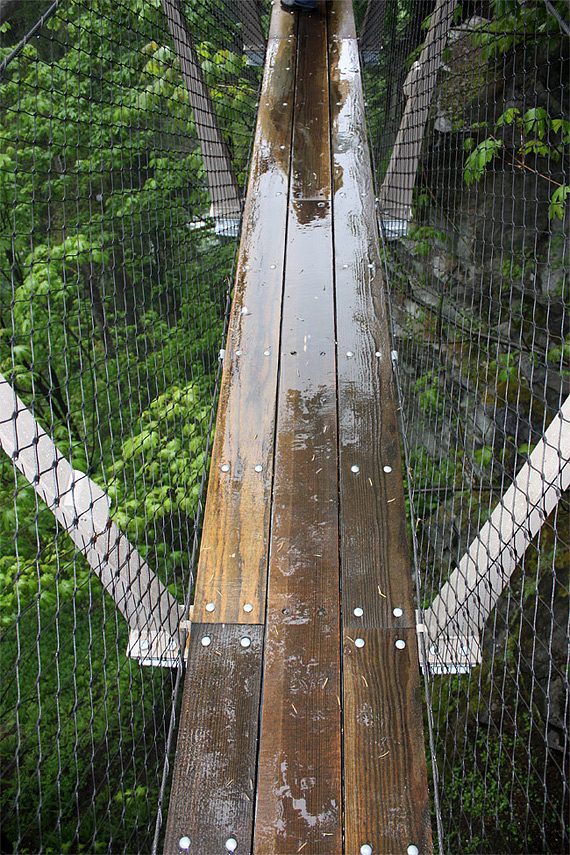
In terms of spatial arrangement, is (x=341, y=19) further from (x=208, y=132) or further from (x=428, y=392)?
(x=428, y=392)

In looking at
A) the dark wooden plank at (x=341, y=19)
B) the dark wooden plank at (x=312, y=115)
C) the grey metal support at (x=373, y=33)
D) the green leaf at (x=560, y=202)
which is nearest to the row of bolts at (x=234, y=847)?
the dark wooden plank at (x=312, y=115)

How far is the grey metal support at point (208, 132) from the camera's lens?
246 centimetres

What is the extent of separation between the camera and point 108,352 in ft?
12.5

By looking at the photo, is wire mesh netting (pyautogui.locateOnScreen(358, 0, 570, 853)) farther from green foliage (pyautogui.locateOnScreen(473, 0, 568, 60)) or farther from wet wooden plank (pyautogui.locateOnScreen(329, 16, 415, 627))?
wet wooden plank (pyautogui.locateOnScreen(329, 16, 415, 627))

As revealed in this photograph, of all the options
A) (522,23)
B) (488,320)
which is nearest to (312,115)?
(522,23)

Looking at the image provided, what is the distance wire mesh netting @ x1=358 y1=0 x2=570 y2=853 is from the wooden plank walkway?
60 cm

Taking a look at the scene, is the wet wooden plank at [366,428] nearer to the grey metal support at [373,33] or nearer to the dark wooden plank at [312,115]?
the dark wooden plank at [312,115]

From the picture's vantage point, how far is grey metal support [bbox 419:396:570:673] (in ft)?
3.81

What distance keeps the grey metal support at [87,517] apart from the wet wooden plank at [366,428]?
0.42 m

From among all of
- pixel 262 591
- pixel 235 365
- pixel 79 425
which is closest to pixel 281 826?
pixel 262 591

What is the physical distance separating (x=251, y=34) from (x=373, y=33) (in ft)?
3.83

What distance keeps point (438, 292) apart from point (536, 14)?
1608 mm

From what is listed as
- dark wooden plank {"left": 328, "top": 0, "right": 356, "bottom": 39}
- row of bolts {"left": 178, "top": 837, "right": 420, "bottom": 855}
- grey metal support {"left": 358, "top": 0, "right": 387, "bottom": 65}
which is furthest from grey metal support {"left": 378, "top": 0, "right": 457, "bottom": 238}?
row of bolts {"left": 178, "top": 837, "right": 420, "bottom": 855}

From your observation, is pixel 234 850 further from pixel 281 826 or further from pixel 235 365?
pixel 235 365
